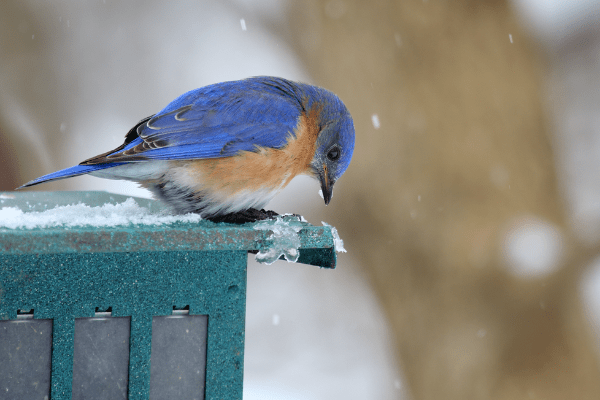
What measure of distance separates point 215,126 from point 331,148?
1.81 ft

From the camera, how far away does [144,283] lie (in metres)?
1.73

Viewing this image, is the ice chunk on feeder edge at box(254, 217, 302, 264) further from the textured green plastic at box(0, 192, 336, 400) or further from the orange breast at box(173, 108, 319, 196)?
the orange breast at box(173, 108, 319, 196)

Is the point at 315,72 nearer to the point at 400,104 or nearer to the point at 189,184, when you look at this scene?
the point at 400,104

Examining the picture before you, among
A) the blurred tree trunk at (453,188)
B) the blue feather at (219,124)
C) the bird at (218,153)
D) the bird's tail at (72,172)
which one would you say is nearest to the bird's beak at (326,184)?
the bird at (218,153)

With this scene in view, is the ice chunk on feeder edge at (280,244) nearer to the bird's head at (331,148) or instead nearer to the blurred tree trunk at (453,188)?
the bird's head at (331,148)

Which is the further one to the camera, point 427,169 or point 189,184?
point 427,169

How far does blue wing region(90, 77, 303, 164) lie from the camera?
6.42 ft

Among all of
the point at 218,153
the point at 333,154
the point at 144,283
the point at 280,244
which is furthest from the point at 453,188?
the point at 144,283

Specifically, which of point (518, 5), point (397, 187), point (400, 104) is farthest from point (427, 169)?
point (518, 5)

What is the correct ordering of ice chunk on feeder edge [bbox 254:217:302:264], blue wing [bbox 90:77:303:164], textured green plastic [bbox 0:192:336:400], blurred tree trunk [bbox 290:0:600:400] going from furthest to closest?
blurred tree trunk [bbox 290:0:600:400] < blue wing [bbox 90:77:303:164] < ice chunk on feeder edge [bbox 254:217:302:264] < textured green plastic [bbox 0:192:336:400]

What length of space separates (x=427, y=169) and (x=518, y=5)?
4.37 ft

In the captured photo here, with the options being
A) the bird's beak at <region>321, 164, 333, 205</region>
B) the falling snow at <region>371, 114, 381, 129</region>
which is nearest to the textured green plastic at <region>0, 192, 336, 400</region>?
the bird's beak at <region>321, 164, 333, 205</region>

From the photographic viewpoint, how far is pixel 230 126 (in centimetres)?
208

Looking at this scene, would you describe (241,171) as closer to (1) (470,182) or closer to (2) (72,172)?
(2) (72,172)
